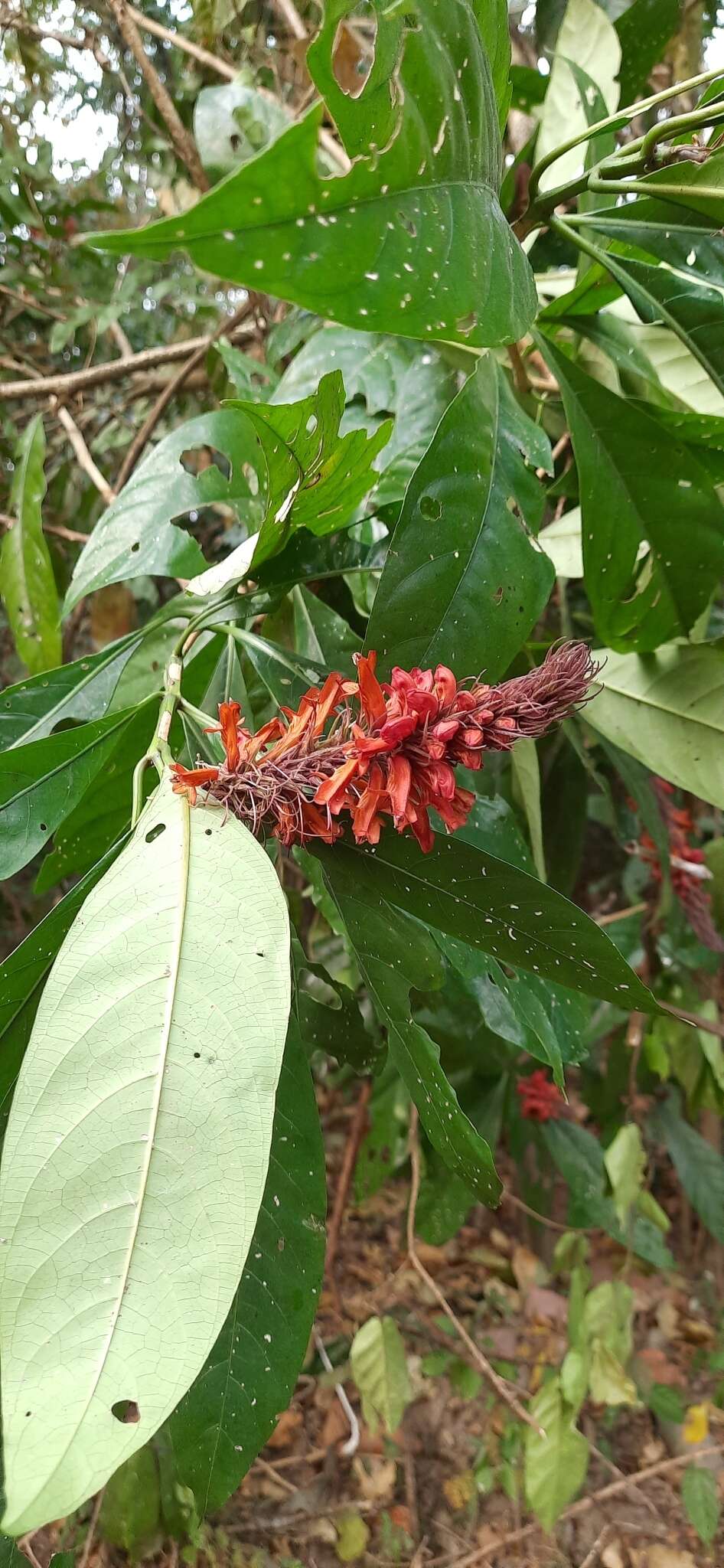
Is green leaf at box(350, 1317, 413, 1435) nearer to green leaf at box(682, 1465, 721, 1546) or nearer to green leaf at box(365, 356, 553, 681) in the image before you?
green leaf at box(682, 1465, 721, 1546)

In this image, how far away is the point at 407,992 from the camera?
0.43 m

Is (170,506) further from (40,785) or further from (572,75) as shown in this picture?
(572,75)

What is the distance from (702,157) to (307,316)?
16.7 inches

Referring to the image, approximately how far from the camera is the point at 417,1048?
1.36ft

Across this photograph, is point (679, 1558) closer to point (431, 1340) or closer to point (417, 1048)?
point (431, 1340)

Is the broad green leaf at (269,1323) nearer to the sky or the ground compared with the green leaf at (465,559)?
nearer to the ground

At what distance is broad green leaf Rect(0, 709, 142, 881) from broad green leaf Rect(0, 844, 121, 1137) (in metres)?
0.05

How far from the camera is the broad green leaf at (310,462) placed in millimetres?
358

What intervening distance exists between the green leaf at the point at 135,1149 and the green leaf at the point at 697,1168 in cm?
123

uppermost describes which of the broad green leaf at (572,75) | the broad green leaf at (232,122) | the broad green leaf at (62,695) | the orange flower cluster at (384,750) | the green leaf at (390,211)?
the broad green leaf at (232,122)

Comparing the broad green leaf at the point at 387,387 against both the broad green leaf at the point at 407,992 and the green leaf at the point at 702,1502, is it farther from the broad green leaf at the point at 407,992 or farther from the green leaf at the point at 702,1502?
the green leaf at the point at 702,1502

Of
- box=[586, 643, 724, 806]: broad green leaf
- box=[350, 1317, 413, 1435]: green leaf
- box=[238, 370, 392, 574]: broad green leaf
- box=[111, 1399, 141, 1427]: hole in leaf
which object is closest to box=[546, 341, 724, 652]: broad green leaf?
box=[586, 643, 724, 806]: broad green leaf

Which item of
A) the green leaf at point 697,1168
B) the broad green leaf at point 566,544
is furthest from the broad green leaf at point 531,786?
the green leaf at point 697,1168

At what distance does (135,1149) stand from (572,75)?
78cm
